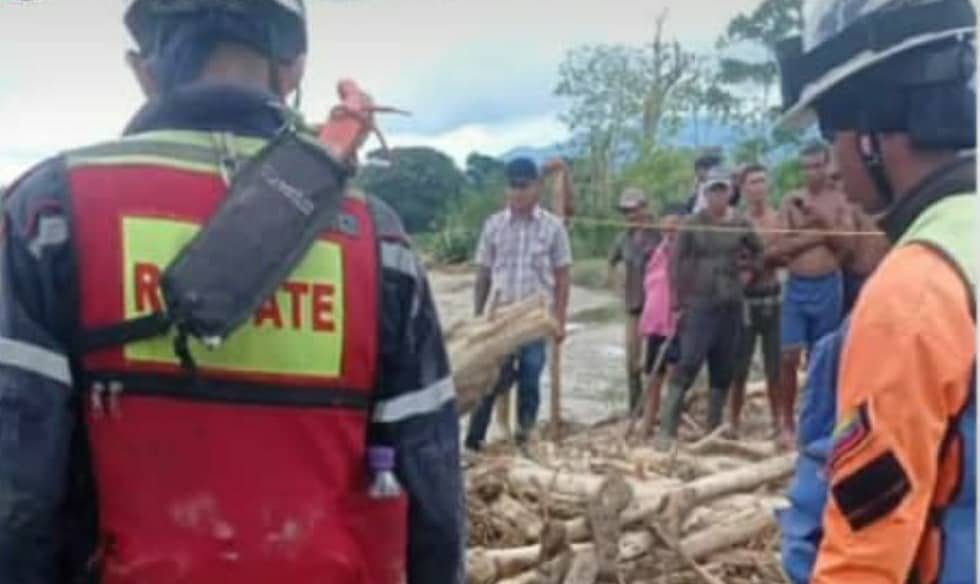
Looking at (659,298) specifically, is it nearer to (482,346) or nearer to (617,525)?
(482,346)

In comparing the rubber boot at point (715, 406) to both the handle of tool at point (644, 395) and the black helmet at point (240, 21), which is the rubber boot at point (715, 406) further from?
the black helmet at point (240, 21)

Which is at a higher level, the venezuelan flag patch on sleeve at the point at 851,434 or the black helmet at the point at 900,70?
the black helmet at the point at 900,70

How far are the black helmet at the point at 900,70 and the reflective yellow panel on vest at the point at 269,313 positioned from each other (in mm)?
571

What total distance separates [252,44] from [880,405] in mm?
815

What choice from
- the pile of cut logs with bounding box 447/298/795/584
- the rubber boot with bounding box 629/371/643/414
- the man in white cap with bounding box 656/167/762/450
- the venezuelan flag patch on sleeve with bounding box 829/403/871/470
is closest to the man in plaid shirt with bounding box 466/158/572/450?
the man in white cap with bounding box 656/167/762/450

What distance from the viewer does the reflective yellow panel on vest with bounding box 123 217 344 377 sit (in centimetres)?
186

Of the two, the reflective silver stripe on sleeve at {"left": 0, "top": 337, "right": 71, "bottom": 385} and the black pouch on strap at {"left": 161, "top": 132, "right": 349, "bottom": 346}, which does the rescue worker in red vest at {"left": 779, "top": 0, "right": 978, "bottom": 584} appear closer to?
the black pouch on strap at {"left": 161, "top": 132, "right": 349, "bottom": 346}

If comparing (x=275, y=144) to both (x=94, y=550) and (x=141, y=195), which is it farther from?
(x=94, y=550)

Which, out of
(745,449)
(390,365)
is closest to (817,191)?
(745,449)

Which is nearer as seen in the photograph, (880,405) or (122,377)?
(880,405)

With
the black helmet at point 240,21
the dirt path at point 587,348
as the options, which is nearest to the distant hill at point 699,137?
the dirt path at point 587,348

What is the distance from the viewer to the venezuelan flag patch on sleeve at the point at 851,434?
1654 millimetres

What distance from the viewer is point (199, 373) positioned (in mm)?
1871

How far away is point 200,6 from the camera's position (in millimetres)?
1963
